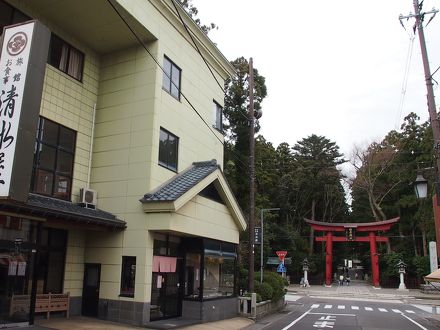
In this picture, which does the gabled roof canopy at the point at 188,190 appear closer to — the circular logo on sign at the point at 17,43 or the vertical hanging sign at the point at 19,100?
the vertical hanging sign at the point at 19,100

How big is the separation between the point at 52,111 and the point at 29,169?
6710mm

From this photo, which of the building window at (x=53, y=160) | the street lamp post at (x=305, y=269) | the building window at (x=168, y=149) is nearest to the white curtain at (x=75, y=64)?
the building window at (x=53, y=160)

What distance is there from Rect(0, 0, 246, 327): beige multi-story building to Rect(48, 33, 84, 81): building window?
0.04 metres

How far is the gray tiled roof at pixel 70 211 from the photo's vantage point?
12329mm

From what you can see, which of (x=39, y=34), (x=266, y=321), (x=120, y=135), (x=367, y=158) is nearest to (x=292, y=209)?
(x=367, y=158)

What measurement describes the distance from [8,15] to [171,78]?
21.5ft

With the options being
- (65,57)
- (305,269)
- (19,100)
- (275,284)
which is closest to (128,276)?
(19,100)

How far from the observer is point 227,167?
34.0m

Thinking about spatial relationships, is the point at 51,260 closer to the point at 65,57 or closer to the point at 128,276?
the point at 128,276

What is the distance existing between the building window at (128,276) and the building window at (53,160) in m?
3.18

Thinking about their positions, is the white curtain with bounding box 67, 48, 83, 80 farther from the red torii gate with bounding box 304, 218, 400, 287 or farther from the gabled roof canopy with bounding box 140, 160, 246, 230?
the red torii gate with bounding box 304, 218, 400, 287

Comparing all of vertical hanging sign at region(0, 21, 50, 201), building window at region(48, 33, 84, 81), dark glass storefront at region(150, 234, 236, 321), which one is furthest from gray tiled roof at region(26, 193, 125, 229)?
building window at region(48, 33, 84, 81)

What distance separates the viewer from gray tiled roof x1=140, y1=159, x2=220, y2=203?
50.0 ft

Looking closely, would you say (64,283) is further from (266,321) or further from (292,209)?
(292,209)
